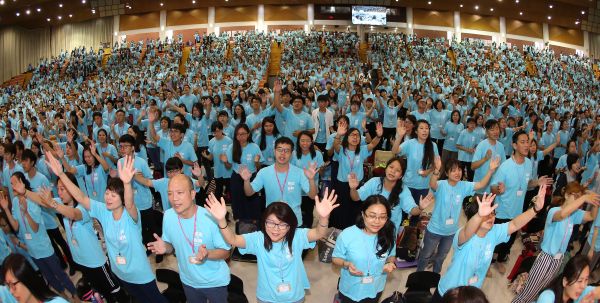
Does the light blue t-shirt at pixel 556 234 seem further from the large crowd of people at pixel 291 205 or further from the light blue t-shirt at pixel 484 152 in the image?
the light blue t-shirt at pixel 484 152

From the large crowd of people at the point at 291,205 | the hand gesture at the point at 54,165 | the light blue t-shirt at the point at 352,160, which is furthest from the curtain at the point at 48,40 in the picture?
the hand gesture at the point at 54,165

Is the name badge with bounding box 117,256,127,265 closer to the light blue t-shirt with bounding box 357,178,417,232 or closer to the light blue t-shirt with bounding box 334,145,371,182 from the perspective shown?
the light blue t-shirt with bounding box 357,178,417,232

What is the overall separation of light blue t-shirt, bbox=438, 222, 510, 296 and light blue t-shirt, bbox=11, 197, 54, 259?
337 cm

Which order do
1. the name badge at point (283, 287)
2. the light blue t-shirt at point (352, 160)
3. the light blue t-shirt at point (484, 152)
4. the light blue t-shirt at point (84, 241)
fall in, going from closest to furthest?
the name badge at point (283, 287) < the light blue t-shirt at point (84, 241) < the light blue t-shirt at point (352, 160) < the light blue t-shirt at point (484, 152)

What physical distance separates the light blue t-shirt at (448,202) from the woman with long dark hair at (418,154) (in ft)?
2.16

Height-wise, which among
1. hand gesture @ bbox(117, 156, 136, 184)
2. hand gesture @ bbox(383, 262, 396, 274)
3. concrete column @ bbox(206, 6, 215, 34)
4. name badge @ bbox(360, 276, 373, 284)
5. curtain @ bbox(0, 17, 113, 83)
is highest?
concrete column @ bbox(206, 6, 215, 34)

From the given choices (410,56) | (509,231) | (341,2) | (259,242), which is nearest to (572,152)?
(509,231)

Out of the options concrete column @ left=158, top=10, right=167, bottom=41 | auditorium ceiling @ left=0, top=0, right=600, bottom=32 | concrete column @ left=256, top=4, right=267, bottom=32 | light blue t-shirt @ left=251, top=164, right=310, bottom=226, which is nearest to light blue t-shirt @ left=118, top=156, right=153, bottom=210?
light blue t-shirt @ left=251, top=164, right=310, bottom=226

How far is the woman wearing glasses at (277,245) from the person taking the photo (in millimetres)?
2824

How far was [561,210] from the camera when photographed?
140 inches

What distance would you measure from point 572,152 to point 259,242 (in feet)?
17.0

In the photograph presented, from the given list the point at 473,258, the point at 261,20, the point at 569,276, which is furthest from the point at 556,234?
the point at 261,20

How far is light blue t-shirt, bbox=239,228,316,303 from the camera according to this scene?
289 centimetres

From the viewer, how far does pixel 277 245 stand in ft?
9.48
